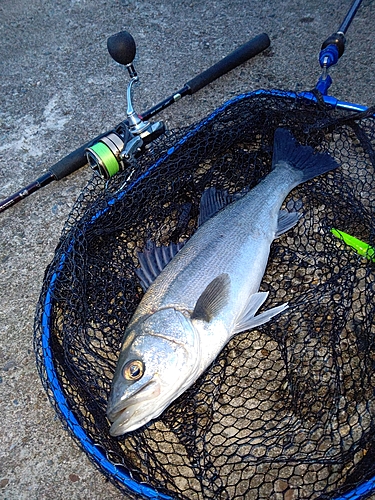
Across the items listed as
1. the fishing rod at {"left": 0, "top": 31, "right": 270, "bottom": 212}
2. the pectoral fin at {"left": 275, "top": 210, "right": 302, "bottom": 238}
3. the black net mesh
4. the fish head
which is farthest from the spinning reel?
the fish head

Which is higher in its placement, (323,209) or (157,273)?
(157,273)

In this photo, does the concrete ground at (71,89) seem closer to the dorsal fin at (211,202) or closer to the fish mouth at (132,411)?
the fish mouth at (132,411)

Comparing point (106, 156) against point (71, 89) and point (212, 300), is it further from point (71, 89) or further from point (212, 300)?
point (71, 89)

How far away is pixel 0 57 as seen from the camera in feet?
15.4

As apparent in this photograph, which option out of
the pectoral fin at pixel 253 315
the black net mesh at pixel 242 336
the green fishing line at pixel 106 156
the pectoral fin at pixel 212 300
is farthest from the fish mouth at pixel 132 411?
the green fishing line at pixel 106 156

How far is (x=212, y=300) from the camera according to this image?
2199mm

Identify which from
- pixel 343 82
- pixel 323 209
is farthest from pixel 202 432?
pixel 343 82

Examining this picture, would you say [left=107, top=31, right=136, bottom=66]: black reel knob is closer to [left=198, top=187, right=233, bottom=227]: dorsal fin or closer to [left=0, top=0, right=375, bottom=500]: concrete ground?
[left=198, top=187, right=233, bottom=227]: dorsal fin

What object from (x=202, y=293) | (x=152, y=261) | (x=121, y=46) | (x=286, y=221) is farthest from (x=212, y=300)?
(x=121, y=46)

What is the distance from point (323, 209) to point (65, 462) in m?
2.06

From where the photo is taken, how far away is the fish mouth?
186cm

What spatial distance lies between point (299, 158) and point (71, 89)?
2.47 metres

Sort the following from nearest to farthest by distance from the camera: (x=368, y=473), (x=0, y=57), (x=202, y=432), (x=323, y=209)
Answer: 1. (x=368, y=473)
2. (x=202, y=432)
3. (x=323, y=209)
4. (x=0, y=57)

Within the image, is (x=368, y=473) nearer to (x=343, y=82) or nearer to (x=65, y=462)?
(x=65, y=462)
